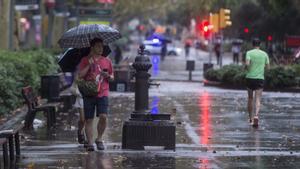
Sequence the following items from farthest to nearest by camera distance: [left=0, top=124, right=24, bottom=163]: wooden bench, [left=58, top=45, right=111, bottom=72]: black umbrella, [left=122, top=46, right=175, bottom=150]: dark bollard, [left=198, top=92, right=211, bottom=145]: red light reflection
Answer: [left=198, top=92, right=211, bottom=145]: red light reflection
[left=58, top=45, right=111, bottom=72]: black umbrella
[left=122, top=46, right=175, bottom=150]: dark bollard
[left=0, top=124, right=24, bottom=163]: wooden bench

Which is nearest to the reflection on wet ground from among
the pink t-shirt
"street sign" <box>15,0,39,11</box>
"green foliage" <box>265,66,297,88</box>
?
the pink t-shirt

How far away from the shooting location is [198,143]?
1327 centimetres

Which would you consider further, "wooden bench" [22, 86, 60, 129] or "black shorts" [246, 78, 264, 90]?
"black shorts" [246, 78, 264, 90]

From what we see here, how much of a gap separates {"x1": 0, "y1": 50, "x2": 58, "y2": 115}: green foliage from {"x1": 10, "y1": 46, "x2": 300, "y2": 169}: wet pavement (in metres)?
1.34

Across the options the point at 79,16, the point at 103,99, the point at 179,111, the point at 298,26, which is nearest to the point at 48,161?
the point at 103,99

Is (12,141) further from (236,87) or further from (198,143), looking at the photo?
(236,87)

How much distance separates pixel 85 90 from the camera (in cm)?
1183

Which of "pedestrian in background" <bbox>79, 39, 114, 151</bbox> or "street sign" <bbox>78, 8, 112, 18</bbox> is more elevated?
"street sign" <bbox>78, 8, 112, 18</bbox>

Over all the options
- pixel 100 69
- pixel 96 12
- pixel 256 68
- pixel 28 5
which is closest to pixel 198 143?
pixel 100 69

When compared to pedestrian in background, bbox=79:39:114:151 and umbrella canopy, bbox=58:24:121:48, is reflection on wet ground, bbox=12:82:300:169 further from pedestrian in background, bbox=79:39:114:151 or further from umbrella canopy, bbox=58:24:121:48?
umbrella canopy, bbox=58:24:121:48

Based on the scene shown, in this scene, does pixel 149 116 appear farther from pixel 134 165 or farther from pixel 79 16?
pixel 79 16

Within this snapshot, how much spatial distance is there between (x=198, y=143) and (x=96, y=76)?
2.45m

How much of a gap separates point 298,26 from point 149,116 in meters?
48.0

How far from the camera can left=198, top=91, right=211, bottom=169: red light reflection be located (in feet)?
36.7
